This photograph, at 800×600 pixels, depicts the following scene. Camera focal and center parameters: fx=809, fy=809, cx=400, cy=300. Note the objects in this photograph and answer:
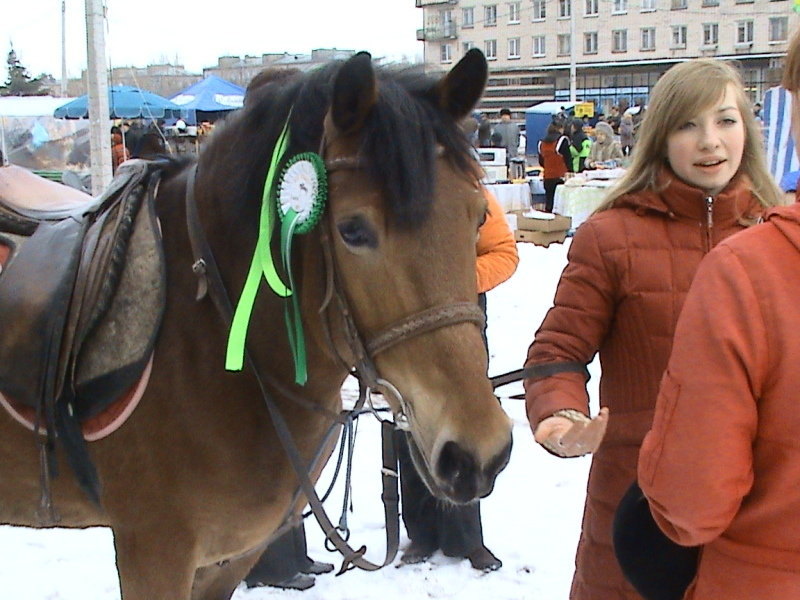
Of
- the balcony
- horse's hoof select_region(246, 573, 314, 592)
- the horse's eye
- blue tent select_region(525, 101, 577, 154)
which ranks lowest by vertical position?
horse's hoof select_region(246, 573, 314, 592)

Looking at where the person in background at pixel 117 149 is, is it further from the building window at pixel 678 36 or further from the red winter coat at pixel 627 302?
the building window at pixel 678 36

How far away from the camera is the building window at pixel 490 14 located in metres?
58.2

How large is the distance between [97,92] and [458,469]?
26.4 ft

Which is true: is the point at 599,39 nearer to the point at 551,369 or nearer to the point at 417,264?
the point at 551,369

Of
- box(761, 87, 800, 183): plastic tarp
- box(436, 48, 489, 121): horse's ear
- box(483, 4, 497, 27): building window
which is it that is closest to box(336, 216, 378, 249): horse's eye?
box(436, 48, 489, 121): horse's ear

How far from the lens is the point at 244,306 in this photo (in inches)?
71.1

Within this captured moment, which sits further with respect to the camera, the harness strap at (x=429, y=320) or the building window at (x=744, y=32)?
the building window at (x=744, y=32)

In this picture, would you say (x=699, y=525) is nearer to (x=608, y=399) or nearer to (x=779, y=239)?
(x=779, y=239)

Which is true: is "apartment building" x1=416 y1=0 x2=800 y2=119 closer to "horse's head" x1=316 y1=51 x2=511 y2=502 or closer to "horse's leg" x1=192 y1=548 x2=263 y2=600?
"horse's leg" x1=192 y1=548 x2=263 y2=600

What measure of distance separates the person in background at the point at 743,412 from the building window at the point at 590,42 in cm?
5868

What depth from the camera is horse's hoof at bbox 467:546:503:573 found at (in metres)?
3.50

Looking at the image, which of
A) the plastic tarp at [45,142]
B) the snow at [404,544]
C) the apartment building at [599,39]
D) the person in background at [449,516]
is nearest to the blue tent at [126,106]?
the plastic tarp at [45,142]

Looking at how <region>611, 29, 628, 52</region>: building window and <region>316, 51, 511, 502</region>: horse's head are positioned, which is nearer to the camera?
<region>316, 51, 511, 502</region>: horse's head

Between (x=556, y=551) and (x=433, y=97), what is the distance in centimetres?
250
